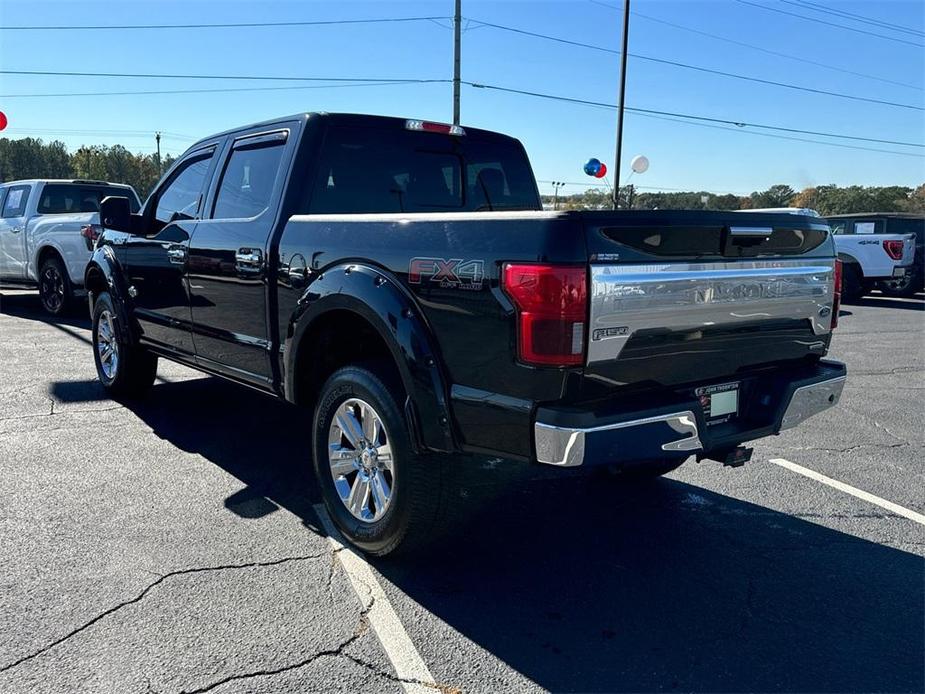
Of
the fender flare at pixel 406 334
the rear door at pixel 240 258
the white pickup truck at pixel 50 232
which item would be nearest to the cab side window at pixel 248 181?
the rear door at pixel 240 258

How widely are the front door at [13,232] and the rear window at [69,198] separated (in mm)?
405

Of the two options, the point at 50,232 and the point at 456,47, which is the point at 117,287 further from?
the point at 456,47

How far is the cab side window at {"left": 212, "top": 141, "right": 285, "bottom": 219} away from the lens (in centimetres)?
417

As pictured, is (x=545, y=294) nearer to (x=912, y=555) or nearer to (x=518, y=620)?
(x=518, y=620)

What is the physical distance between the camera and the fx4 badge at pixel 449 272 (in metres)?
2.71

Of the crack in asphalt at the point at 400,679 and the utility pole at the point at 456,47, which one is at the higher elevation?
the utility pole at the point at 456,47

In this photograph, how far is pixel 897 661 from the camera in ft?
8.66

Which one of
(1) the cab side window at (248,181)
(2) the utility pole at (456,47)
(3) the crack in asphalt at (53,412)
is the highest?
(2) the utility pole at (456,47)

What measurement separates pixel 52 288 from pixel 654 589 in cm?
1070

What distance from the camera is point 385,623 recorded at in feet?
9.36

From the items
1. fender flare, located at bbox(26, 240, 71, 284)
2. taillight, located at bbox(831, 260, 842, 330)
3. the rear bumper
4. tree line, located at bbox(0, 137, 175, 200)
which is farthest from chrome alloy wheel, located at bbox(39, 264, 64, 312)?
tree line, located at bbox(0, 137, 175, 200)

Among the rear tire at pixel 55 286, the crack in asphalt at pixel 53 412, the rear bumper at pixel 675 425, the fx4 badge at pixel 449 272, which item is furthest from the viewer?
the rear tire at pixel 55 286

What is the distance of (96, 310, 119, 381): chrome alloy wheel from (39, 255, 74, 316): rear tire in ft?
16.3

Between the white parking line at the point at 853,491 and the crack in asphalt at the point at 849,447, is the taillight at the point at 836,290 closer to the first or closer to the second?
the white parking line at the point at 853,491
